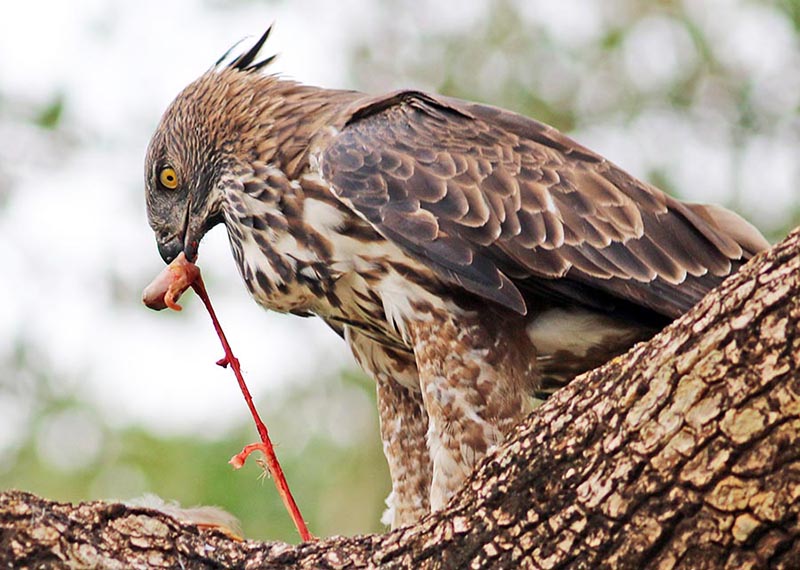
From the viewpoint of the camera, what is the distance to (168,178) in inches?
208

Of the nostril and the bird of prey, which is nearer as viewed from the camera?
the bird of prey

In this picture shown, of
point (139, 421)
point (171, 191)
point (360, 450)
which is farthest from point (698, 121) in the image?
point (171, 191)

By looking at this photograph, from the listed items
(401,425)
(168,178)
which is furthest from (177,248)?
(401,425)

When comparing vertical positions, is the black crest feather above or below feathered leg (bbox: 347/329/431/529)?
above

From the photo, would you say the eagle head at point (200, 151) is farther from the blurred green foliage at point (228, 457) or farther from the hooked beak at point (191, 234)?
the blurred green foliage at point (228, 457)

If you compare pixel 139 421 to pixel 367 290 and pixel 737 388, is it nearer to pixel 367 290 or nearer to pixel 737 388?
pixel 367 290

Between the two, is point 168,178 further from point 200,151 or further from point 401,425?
point 401,425

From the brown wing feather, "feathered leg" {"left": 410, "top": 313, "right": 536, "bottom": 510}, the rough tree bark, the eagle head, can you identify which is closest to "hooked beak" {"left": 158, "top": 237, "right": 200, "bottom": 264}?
the eagle head

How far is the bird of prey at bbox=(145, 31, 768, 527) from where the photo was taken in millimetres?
4297

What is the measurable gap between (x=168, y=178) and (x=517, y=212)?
5.38 ft

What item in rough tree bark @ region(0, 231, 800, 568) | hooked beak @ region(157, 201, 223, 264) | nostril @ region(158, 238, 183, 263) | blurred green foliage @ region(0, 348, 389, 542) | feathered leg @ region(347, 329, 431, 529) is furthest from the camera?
blurred green foliage @ region(0, 348, 389, 542)

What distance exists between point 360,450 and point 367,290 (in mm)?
5905

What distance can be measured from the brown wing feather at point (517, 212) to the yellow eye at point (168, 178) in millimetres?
940

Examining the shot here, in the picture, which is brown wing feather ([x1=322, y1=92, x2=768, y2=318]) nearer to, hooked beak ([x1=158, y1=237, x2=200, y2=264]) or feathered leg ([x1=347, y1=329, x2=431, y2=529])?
feathered leg ([x1=347, y1=329, x2=431, y2=529])
